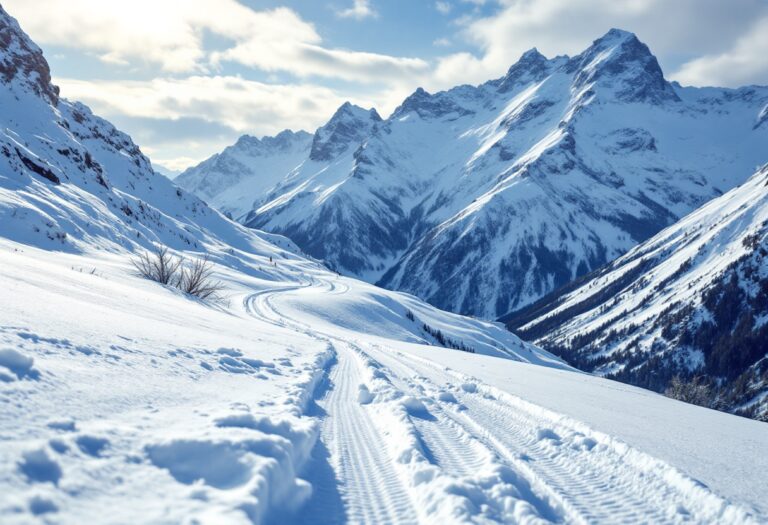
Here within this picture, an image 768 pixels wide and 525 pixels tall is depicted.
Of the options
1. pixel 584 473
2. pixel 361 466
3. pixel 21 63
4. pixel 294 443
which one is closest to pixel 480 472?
pixel 361 466

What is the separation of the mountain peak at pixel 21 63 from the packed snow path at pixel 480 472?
103293 millimetres

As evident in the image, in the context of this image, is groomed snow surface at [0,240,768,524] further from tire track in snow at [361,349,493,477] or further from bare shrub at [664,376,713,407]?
bare shrub at [664,376,713,407]

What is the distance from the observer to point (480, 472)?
7039 mm

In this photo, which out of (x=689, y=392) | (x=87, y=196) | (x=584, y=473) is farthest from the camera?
(x=87, y=196)

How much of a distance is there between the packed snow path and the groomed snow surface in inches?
1.3

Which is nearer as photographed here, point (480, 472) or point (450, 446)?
point (480, 472)

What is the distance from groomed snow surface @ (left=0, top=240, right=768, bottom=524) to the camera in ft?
15.5

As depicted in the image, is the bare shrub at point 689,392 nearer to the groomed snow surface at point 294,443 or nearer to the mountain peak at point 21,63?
the groomed snow surface at point 294,443

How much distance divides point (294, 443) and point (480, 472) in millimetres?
2818

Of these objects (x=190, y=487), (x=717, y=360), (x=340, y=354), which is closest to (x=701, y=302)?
(x=717, y=360)

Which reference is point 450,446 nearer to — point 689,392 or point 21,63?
point 689,392

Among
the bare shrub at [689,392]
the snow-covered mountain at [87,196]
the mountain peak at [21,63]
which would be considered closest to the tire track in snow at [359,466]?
the snow-covered mountain at [87,196]

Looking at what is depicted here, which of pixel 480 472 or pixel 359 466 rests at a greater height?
pixel 480 472

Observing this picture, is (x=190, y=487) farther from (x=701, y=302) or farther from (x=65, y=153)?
(x=701, y=302)
